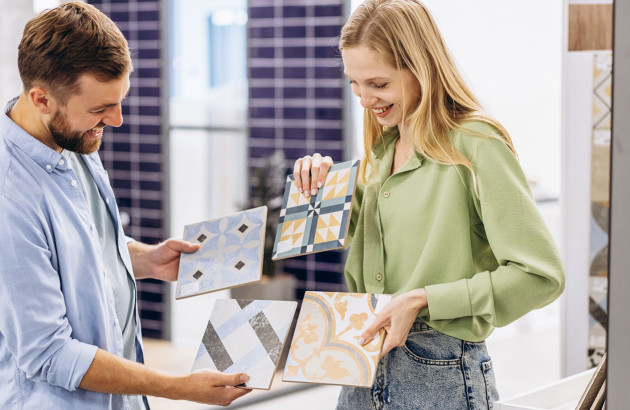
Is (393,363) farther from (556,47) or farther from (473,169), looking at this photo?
(556,47)

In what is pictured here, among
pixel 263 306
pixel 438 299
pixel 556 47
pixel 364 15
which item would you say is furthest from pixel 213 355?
pixel 556 47

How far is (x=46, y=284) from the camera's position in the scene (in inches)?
58.0

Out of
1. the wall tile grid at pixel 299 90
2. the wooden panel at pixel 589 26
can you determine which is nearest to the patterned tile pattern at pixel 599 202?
the wooden panel at pixel 589 26

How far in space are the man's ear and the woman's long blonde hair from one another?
0.64m

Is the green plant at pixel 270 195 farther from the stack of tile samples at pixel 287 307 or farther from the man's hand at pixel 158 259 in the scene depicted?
the stack of tile samples at pixel 287 307

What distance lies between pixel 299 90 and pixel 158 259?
3.34m

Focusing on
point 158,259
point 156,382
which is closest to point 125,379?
point 156,382

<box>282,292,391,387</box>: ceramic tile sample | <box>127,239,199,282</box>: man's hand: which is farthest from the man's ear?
<box>282,292,391,387</box>: ceramic tile sample

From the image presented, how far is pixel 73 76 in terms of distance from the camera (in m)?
1.55

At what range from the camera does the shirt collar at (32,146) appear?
153cm

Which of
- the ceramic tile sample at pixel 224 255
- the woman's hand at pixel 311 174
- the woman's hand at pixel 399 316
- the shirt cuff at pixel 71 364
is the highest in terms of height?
the woman's hand at pixel 311 174

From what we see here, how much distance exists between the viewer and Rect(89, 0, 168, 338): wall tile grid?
216 inches

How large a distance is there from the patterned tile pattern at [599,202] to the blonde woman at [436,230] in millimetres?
2125

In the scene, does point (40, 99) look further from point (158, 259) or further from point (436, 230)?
point (436, 230)
